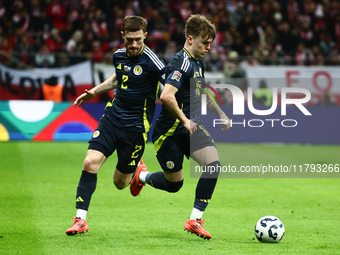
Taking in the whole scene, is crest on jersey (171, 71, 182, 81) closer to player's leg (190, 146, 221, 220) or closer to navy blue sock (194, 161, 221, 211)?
player's leg (190, 146, 221, 220)

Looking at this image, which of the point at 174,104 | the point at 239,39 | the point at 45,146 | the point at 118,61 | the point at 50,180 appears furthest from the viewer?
the point at 239,39

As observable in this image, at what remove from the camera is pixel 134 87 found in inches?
218

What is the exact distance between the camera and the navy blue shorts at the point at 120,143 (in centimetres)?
533

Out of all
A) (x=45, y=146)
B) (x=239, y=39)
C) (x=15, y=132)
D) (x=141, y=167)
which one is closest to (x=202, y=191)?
(x=141, y=167)

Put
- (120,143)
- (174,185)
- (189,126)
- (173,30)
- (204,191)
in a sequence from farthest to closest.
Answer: (173,30) < (174,185) < (120,143) < (204,191) < (189,126)

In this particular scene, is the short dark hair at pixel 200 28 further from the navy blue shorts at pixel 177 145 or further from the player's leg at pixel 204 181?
the player's leg at pixel 204 181

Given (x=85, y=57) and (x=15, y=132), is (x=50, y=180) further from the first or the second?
(x=85, y=57)

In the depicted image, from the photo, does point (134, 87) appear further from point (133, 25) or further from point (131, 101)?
point (133, 25)

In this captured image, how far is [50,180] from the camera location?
8812 mm

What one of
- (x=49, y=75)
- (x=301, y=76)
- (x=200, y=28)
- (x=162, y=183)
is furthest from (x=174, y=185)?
(x=301, y=76)

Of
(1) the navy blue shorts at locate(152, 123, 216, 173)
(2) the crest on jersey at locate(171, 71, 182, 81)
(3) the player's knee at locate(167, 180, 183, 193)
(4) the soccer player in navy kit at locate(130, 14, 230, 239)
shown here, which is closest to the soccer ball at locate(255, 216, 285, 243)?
(4) the soccer player in navy kit at locate(130, 14, 230, 239)

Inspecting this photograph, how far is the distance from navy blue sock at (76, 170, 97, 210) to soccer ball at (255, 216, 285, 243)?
71.5 inches

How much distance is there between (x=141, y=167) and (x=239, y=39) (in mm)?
11309

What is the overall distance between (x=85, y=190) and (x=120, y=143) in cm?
71
